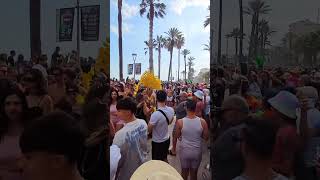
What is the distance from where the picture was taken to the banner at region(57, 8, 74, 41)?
208 cm

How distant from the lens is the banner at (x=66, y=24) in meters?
2.08

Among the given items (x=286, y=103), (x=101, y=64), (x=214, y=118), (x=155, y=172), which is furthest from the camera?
(x=101, y=64)

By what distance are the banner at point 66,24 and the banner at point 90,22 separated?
58 millimetres

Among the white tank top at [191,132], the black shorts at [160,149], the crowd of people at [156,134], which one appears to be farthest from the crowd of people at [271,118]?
the black shorts at [160,149]

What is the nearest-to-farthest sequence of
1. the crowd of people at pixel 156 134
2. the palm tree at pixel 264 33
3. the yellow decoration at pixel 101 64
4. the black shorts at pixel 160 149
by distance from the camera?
the palm tree at pixel 264 33 → the yellow decoration at pixel 101 64 → the crowd of people at pixel 156 134 → the black shorts at pixel 160 149

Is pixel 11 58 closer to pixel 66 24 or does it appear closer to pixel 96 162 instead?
pixel 66 24

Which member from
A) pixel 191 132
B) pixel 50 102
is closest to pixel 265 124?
pixel 50 102

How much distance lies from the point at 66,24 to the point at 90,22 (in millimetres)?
117

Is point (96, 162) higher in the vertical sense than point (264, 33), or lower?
lower

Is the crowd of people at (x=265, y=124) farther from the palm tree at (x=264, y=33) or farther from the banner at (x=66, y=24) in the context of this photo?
the banner at (x=66, y=24)

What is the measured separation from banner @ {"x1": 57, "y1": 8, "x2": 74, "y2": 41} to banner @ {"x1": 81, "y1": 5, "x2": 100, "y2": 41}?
6 centimetres

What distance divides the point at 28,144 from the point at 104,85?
0.93m

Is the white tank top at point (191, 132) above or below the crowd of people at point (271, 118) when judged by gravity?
below

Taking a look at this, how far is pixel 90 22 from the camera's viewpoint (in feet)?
6.95
